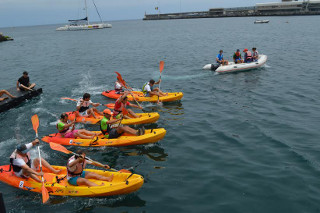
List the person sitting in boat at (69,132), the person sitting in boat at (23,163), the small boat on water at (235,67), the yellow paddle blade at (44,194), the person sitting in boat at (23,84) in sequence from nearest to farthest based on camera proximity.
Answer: the yellow paddle blade at (44,194)
the person sitting in boat at (23,163)
the person sitting in boat at (69,132)
the person sitting in boat at (23,84)
the small boat on water at (235,67)

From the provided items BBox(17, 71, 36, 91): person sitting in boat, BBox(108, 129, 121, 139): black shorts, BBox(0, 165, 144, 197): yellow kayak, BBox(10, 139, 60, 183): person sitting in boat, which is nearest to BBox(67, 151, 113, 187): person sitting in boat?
BBox(0, 165, 144, 197): yellow kayak

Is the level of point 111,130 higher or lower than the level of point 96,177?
higher

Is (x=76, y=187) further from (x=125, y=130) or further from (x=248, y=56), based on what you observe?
(x=248, y=56)

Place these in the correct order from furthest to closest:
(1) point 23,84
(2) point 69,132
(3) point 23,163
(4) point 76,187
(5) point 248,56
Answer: (5) point 248,56
(1) point 23,84
(2) point 69,132
(3) point 23,163
(4) point 76,187

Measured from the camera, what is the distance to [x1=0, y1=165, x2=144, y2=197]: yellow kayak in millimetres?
8930

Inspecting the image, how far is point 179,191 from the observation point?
9336 mm

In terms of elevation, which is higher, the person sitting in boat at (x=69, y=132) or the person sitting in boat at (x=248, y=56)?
the person sitting in boat at (x=248, y=56)

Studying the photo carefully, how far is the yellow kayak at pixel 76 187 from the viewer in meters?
8.93

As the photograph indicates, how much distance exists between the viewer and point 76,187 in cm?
906

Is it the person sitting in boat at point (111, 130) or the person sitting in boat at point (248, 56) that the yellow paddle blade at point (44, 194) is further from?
the person sitting in boat at point (248, 56)

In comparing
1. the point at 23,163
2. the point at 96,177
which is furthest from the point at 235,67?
the point at 23,163

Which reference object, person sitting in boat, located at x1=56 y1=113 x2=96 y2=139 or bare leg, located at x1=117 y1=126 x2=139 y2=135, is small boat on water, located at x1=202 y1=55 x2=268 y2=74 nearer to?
bare leg, located at x1=117 y1=126 x2=139 y2=135

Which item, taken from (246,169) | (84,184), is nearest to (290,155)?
(246,169)

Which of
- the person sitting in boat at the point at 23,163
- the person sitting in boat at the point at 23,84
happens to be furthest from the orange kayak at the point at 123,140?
the person sitting in boat at the point at 23,84
